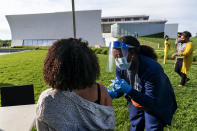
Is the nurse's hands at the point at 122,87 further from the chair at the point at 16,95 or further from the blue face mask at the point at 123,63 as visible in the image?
the chair at the point at 16,95

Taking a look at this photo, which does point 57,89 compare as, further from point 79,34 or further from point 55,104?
point 79,34

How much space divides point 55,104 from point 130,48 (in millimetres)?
852

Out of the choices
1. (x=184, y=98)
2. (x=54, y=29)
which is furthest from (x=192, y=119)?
(x=54, y=29)

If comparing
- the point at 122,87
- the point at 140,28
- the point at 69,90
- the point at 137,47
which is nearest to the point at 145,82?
the point at 122,87

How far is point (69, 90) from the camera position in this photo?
2.89ft

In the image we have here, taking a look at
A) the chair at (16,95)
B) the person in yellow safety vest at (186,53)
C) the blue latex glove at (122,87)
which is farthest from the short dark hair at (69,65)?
the person in yellow safety vest at (186,53)

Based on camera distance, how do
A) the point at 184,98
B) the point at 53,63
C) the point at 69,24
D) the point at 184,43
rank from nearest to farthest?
the point at 53,63 → the point at 184,98 → the point at 184,43 → the point at 69,24

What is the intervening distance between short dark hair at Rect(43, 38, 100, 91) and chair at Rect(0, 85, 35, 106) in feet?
5.03

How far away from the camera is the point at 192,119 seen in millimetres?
2721

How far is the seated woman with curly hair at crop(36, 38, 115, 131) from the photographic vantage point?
814mm

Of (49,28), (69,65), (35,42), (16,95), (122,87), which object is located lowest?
(16,95)

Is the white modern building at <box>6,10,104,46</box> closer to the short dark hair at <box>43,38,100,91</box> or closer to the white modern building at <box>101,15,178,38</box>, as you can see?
the white modern building at <box>101,15,178,38</box>

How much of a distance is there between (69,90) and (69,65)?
0.53ft

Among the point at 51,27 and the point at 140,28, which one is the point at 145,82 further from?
the point at 140,28
